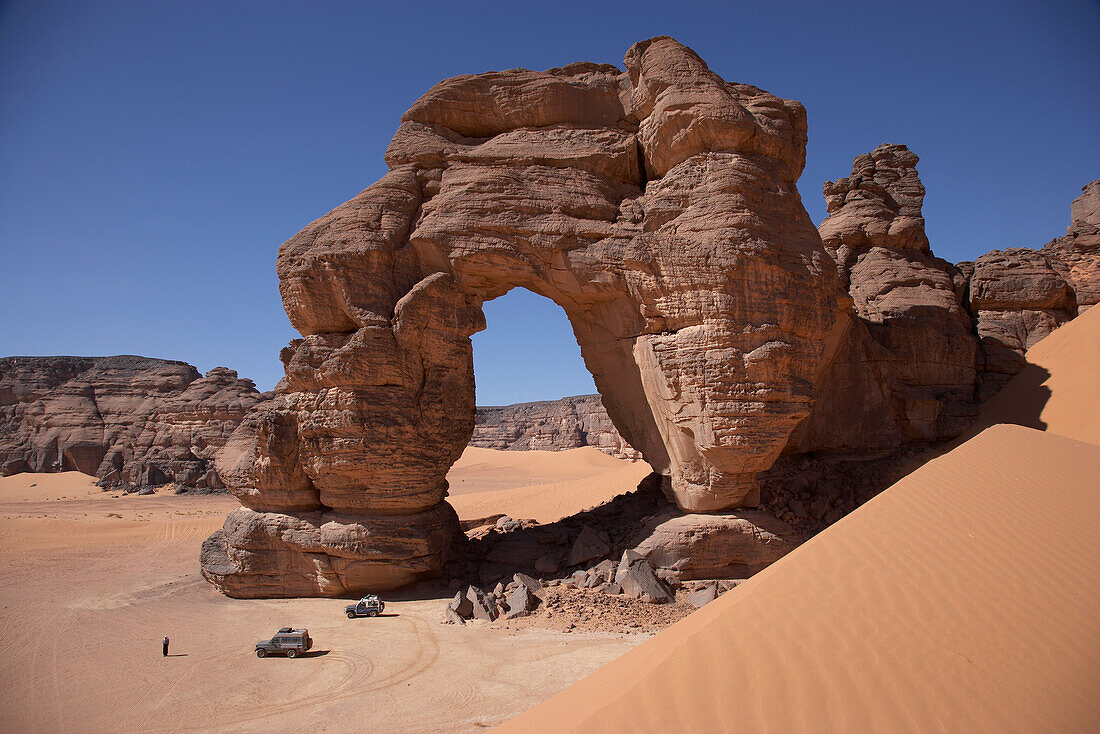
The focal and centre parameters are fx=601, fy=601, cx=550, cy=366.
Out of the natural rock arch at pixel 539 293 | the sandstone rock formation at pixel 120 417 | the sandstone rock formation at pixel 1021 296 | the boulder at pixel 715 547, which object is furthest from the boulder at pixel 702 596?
the sandstone rock formation at pixel 120 417

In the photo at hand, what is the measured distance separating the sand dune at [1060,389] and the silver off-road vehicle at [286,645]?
14818mm

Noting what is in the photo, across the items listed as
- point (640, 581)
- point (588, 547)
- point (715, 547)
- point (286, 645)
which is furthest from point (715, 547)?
point (286, 645)

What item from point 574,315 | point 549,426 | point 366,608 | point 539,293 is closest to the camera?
point 366,608

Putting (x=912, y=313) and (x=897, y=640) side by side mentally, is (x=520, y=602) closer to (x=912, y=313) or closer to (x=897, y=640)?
(x=897, y=640)

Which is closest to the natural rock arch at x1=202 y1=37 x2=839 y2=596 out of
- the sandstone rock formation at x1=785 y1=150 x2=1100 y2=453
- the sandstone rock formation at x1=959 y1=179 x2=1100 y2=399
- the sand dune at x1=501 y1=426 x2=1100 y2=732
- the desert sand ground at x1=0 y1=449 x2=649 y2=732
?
the desert sand ground at x1=0 y1=449 x2=649 y2=732

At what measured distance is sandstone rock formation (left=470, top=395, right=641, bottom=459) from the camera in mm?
49594

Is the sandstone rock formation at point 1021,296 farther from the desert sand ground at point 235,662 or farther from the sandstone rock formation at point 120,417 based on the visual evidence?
the sandstone rock formation at point 120,417

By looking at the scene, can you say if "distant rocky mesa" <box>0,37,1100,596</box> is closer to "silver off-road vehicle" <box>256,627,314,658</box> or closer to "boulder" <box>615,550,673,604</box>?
"boulder" <box>615,550,673,604</box>

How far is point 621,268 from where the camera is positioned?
38.9 feet

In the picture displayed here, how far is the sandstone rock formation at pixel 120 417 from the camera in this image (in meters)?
34.4

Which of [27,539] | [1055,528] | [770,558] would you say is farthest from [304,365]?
[27,539]

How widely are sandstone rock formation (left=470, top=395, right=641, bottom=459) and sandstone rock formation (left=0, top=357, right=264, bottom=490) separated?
22351 millimetres

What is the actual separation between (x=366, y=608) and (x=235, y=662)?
7.41ft

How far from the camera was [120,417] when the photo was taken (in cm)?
3831
